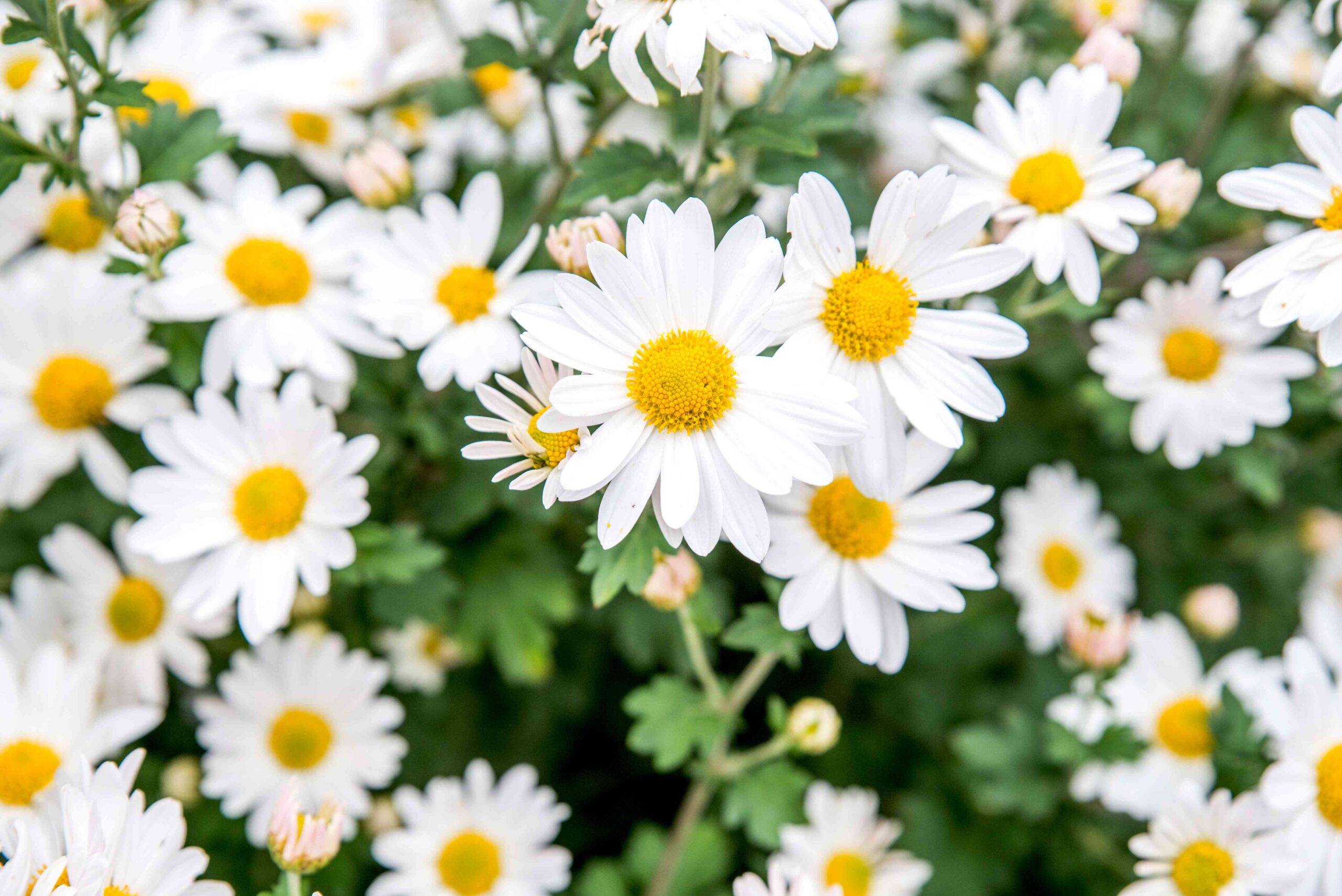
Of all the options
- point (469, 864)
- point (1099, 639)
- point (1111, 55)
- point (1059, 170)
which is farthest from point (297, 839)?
Result: point (1111, 55)

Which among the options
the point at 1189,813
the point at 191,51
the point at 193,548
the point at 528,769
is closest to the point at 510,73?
the point at 191,51

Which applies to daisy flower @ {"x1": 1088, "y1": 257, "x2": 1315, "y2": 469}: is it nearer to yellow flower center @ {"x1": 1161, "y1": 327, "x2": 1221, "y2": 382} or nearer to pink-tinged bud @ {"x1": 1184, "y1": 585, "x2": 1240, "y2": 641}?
yellow flower center @ {"x1": 1161, "y1": 327, "x2": 1221, "y2": 382}

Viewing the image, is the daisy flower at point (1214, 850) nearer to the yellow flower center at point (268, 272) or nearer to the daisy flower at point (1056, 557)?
the daisy flower at point (1056, 557)

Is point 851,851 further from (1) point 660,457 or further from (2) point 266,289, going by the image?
(2) point 266,289

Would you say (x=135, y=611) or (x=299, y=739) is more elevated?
(x=135, y=611)

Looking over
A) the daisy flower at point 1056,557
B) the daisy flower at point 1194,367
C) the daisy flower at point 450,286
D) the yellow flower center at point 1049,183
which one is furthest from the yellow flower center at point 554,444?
the daisy flower at point 1056,557

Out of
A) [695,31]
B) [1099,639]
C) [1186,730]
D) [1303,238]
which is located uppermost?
[695,31]
